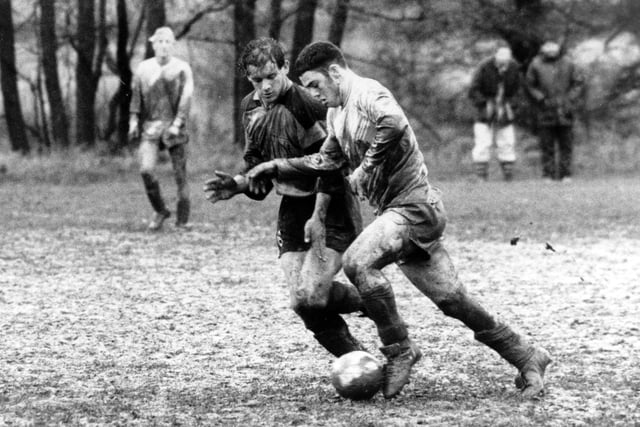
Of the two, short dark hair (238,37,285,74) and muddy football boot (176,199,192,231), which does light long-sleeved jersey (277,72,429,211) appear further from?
muddy football boot (176,199,192,231)

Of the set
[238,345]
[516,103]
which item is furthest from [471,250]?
[516,103]

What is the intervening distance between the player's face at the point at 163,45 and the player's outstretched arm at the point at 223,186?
7.60 meters

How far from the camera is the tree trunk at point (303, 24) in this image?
25453 millimetres

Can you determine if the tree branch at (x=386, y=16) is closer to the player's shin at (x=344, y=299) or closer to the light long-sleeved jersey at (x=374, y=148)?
the player's shin at (x=344, y=299)

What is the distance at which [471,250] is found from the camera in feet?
40.8

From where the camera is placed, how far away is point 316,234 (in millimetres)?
6258

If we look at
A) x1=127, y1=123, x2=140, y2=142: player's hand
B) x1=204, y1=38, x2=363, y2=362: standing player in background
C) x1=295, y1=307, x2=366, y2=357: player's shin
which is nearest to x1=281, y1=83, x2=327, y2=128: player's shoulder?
x1=204, y1=38, x2=363, y2=362: standing player in background

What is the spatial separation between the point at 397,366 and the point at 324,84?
1381 millimetres

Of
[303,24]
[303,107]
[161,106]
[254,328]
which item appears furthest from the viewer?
[303,24]

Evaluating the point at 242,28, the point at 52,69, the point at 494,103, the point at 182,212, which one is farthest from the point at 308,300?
the point at 52,69

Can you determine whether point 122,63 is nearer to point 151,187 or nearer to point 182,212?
point 182,212

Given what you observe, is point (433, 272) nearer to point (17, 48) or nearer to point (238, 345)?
point (238, 345)

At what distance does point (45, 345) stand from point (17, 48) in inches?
966

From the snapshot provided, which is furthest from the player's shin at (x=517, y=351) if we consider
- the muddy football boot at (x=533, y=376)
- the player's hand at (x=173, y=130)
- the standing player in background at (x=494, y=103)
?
the standing player in background at (x=494, y=103)
